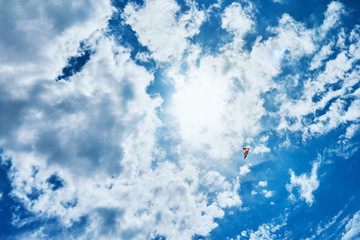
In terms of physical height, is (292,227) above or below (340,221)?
above

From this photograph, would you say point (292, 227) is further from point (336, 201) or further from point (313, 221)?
point (336, 201)

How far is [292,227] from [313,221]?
403 inches

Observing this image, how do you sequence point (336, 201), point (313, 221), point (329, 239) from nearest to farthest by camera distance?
1. point (336, 201)
2. point (313, 221)
3. point (329, 239)

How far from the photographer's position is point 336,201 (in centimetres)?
6100

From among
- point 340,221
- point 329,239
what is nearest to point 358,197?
point 340,221

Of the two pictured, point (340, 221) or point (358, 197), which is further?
point (340, 221)

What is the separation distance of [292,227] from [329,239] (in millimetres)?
26092

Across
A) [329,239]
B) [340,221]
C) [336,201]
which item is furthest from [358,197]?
[329,239]

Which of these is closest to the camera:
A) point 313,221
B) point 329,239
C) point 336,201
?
point 336,201

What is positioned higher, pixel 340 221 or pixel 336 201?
pixel 336 201

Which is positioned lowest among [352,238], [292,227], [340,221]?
[352,238]

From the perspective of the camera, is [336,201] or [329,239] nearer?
[336,201]

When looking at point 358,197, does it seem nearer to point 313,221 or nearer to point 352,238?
point 313,221

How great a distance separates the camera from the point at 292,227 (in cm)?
6175
